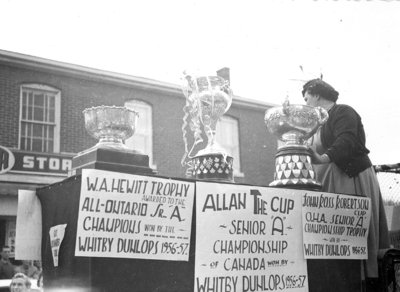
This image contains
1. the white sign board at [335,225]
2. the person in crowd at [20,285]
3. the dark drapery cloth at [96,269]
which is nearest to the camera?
the dark drapery cloth at [96,269]

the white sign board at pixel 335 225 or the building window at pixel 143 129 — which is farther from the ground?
the building window at pixel 143 129

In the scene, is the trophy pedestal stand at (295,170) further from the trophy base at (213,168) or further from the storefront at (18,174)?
the storefront at (18,174)

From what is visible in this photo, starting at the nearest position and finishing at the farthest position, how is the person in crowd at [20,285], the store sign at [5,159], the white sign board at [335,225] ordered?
the white sign board at [335,225] < the person in crowd at [20,285] < the store sign at [5,159]

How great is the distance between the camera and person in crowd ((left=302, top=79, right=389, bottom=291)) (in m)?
2.76

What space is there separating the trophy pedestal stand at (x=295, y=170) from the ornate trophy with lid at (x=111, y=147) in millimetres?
730

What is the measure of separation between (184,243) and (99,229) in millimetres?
368

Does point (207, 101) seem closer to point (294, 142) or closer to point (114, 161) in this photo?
point (294, 142)

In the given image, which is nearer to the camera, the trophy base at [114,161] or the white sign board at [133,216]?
the white sign board at [133,216]

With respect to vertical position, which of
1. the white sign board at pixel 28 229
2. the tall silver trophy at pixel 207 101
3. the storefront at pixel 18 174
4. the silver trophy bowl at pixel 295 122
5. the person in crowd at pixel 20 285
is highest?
the storefront at pixel 18 174

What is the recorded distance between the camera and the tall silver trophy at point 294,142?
2592 mm

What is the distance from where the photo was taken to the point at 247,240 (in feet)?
7.27

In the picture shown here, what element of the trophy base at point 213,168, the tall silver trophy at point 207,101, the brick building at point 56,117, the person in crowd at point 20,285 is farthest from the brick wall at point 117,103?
the trophy base at point 213,168

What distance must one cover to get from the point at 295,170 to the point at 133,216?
3.24 ft

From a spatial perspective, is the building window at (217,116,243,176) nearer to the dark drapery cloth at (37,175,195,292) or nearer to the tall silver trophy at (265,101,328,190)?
the tall silver trophy at (265,101,328,190)
